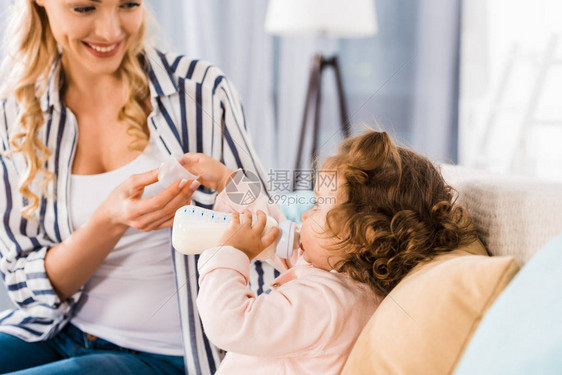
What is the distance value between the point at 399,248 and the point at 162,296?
0.56 metres

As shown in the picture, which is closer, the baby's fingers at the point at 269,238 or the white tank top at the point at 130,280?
the baby's fingers at the point at 269,238

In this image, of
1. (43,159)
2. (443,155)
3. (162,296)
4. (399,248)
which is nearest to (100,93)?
(43,159)

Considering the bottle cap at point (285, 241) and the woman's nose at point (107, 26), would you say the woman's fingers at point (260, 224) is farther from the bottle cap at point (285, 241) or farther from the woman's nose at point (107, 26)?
the woman's nose at point (107, 26)

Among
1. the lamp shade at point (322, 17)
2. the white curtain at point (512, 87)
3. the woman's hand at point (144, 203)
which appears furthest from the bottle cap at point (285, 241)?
the white curtain at point (512, 87)

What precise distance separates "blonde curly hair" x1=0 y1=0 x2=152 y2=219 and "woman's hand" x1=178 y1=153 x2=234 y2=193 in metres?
0.20

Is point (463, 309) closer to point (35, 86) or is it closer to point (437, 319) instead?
point (437, 319)

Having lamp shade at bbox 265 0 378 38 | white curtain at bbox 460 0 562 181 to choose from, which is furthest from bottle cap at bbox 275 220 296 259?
white curtain at bbox 460 0 562 181

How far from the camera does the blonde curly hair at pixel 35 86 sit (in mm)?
1188

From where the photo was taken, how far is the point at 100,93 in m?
1.29

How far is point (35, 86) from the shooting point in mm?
1249

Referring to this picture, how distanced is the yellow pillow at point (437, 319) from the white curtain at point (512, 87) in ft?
7.64

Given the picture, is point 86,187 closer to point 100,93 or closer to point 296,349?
point 100,93

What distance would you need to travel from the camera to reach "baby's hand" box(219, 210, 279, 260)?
857 mm

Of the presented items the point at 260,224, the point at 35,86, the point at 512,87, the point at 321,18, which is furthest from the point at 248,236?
the point at 512,87
